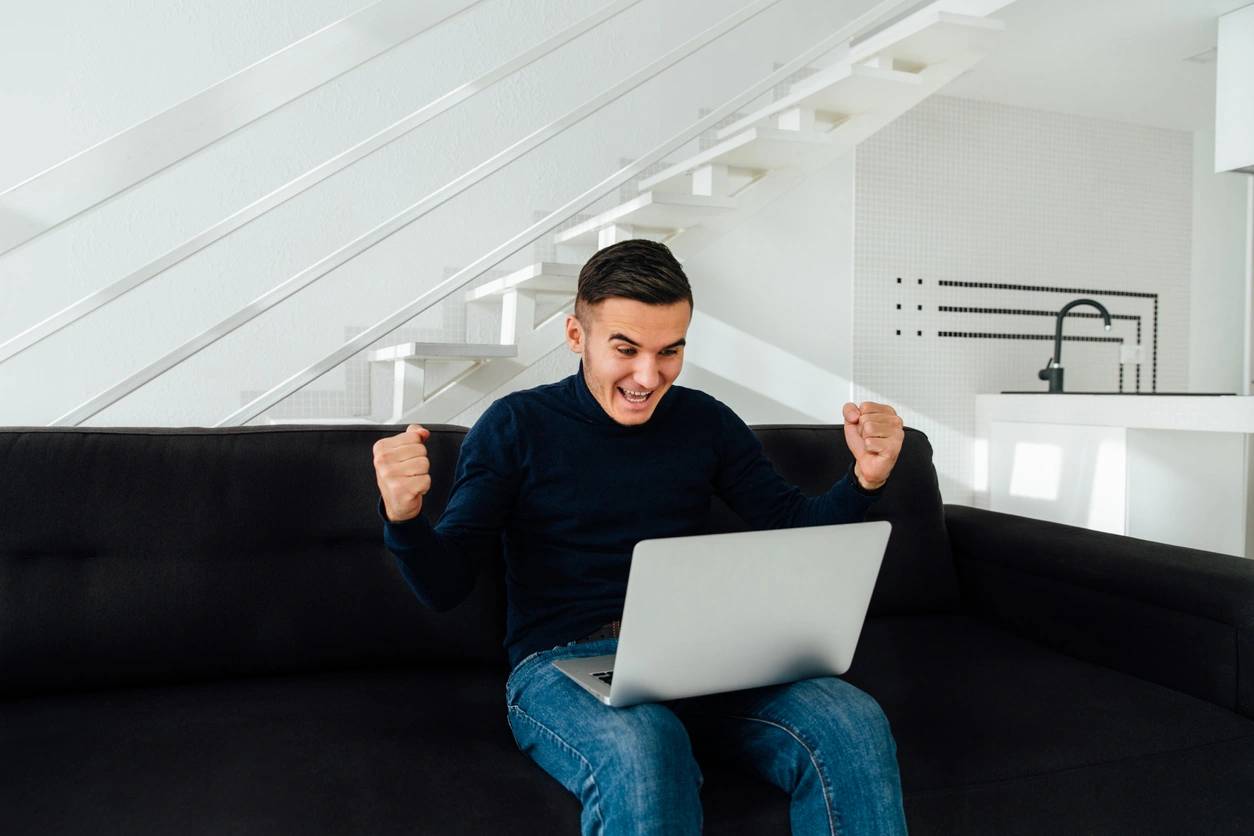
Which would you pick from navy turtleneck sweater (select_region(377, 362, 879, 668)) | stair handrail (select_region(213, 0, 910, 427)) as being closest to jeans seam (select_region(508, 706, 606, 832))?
navy turtleneck sweater (select_region(377, 362, 879, 668))

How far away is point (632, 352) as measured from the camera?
1447 mm

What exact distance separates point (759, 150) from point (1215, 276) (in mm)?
3135

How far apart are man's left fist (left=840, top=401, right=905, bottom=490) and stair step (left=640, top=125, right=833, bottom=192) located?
193 centimetres

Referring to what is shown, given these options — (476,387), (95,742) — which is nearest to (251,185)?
(476,387)

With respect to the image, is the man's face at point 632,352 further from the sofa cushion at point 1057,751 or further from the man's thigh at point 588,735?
the sofa cushion at point 1057,751

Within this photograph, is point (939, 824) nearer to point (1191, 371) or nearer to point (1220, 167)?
point (1220, 167)

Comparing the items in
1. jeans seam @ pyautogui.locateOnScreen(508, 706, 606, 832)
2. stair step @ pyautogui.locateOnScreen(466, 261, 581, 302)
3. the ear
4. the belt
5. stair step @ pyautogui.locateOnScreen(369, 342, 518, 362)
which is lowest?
jeans seam @ pyautogui.locateOnScreen(508, 706, 606, 832)

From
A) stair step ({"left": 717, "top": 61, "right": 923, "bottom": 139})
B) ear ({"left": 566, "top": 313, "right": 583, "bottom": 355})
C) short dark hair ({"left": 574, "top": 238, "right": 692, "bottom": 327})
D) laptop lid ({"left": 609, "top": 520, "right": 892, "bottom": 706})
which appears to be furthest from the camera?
stair step ({"left": 717, "top": 61, "right": 923, "bottom": 139})

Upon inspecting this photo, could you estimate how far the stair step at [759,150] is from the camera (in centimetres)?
323

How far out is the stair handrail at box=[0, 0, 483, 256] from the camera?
1.92m

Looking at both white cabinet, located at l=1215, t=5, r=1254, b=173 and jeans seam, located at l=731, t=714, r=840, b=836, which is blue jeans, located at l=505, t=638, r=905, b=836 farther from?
white cabinet, located at l=1215, t=5, r=1254, b=173

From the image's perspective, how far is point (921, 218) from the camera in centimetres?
445

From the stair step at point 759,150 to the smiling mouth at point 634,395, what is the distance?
1969 mm

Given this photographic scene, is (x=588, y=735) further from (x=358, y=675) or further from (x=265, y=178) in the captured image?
(x=265, y=178)
